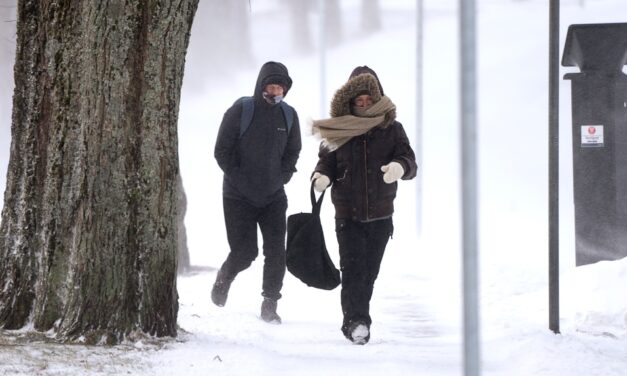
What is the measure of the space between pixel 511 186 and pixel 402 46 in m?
19.4

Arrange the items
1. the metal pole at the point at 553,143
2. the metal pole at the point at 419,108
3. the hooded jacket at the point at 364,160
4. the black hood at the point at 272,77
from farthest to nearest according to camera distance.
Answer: the metal pole at the point at 419,108
the black hood at the point at 272,77
the hooded jacket at the point at 364,160
the metal pole at the point at 553,143

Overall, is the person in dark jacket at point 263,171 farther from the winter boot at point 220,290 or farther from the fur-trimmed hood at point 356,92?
the fur-trimmed hood at point 356,92

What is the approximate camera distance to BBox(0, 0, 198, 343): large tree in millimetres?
5930

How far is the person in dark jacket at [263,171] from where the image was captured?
7902 millimetres

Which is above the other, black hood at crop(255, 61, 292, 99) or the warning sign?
black hood at crop(255, 61, 292, 99)

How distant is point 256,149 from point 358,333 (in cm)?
168

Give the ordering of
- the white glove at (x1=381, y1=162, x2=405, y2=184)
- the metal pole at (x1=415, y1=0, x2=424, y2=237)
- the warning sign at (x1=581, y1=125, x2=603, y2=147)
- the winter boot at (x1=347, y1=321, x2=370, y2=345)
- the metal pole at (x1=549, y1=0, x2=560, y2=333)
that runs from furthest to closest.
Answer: the metal pole at (x1=415, y1=0, x2=424, y2=237) < the warning sign at (x1=581, y1=125, x2=603, y2=147) < the winter boot at (x1=347, y1=321, x2=370, y2=345) < the white glove at (x1=381, y1=162, x2=405, y2=184) < the metal pole at (x1=549, y1=0, x2=560, y2=333)

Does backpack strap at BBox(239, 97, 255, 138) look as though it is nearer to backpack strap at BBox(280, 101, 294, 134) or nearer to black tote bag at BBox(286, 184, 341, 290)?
backpack strap at BBox(280, 101, 294, 134)

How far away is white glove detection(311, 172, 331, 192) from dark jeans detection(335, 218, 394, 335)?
29cm

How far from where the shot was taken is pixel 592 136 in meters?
9.96

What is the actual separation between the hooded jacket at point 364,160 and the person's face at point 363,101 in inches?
1.1

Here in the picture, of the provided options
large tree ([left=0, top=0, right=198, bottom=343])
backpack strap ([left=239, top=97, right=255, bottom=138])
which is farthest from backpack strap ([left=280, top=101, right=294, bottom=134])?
large tree ([left=0, top=0, right=198, bottom=343])

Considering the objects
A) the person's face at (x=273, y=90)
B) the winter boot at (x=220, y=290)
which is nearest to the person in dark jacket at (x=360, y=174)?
the person's face at (x=273, y=90)

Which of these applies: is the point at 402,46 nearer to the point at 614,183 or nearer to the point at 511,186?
the point at 511,186
